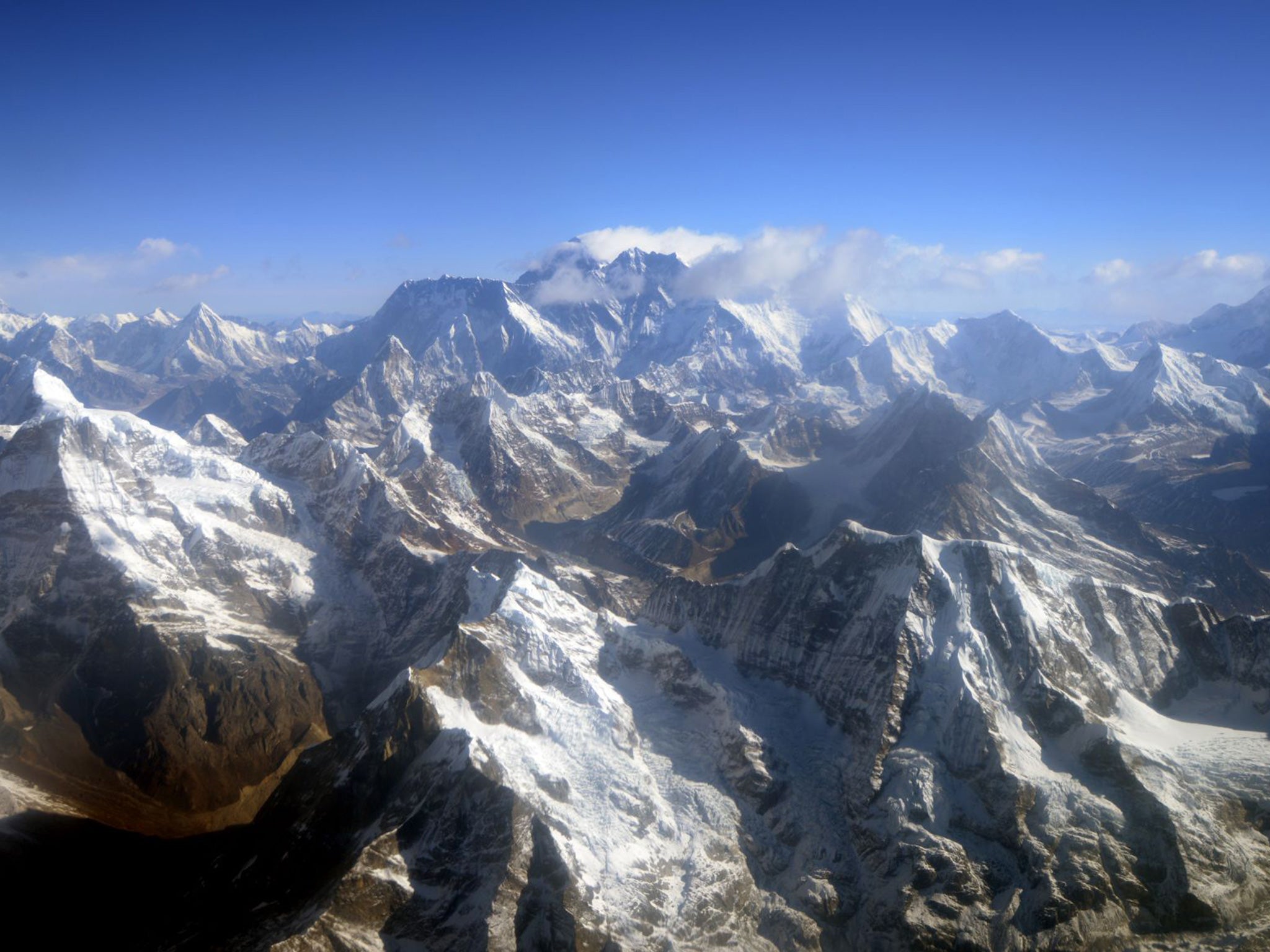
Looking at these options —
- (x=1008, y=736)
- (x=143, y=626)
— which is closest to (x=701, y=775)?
(x=1008, y=736)

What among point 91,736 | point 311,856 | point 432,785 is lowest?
point 91,736

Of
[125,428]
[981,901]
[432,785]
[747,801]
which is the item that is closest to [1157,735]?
[981,901]

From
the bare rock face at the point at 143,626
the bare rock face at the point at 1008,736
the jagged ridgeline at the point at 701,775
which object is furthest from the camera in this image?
the bare rock face at the point at 143,626

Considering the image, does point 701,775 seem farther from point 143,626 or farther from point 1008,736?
point 143,626

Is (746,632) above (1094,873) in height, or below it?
above

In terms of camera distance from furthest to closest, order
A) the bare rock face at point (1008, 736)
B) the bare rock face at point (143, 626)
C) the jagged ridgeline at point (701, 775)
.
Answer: the bare rock face at point (143, 626) → the bare rock face at point (1008, 736) → the jagged ridgeline at point (701, 775)

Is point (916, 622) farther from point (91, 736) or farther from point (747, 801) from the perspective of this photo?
point (91, 736)

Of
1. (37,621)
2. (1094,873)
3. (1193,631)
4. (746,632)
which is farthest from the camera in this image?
(37,621)

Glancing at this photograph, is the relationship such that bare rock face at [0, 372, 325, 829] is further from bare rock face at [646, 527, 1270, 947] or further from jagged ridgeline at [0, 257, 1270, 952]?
bare rock face at [646, 527, 1270, 947]

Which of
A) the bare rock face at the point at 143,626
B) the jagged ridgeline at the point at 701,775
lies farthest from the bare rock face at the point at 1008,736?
the bare rock face at the point at 143,626

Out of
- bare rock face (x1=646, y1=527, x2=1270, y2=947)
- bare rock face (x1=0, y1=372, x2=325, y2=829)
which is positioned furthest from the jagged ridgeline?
bare rock face (x1=0, y1=372, x2=325, y2=829)

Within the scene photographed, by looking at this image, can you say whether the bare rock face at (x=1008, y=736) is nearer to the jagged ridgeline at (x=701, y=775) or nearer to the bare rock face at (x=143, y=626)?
the jagged ridgeline at (x=701, y=775)
